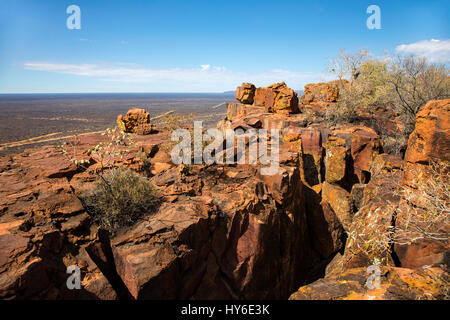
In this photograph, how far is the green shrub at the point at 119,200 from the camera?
405 centimetres

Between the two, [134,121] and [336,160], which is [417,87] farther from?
[134,121]

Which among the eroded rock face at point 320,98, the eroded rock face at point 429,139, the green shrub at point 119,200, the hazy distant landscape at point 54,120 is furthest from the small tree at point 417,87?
the hazy distant landscape at point 54,120

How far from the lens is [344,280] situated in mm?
4148

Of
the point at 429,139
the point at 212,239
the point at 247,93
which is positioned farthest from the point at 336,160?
the point at 247,93

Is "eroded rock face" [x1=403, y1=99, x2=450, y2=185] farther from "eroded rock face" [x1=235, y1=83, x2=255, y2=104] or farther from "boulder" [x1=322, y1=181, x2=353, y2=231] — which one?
"eroded rock face" [x1=235, y1=83, x2=255, y2=104]

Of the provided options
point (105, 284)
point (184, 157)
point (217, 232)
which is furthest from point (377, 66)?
point (105, 284)

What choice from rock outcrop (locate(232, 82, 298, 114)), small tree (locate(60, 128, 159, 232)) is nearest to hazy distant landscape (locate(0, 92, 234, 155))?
rock outcrop (locate(232, 82, 298, 114))

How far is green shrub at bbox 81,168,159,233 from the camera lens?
4047 millimetres

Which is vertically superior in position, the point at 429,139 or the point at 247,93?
the point at 247,93

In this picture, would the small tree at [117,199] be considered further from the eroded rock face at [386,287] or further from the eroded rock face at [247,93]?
the eroded rock face at [247,93]

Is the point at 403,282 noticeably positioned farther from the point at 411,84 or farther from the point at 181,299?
the point at 411,84

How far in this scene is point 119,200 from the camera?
4.23 metres

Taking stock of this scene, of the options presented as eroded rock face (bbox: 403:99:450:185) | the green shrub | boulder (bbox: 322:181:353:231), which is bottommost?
boulder (bbox: 322:181:353:231)
